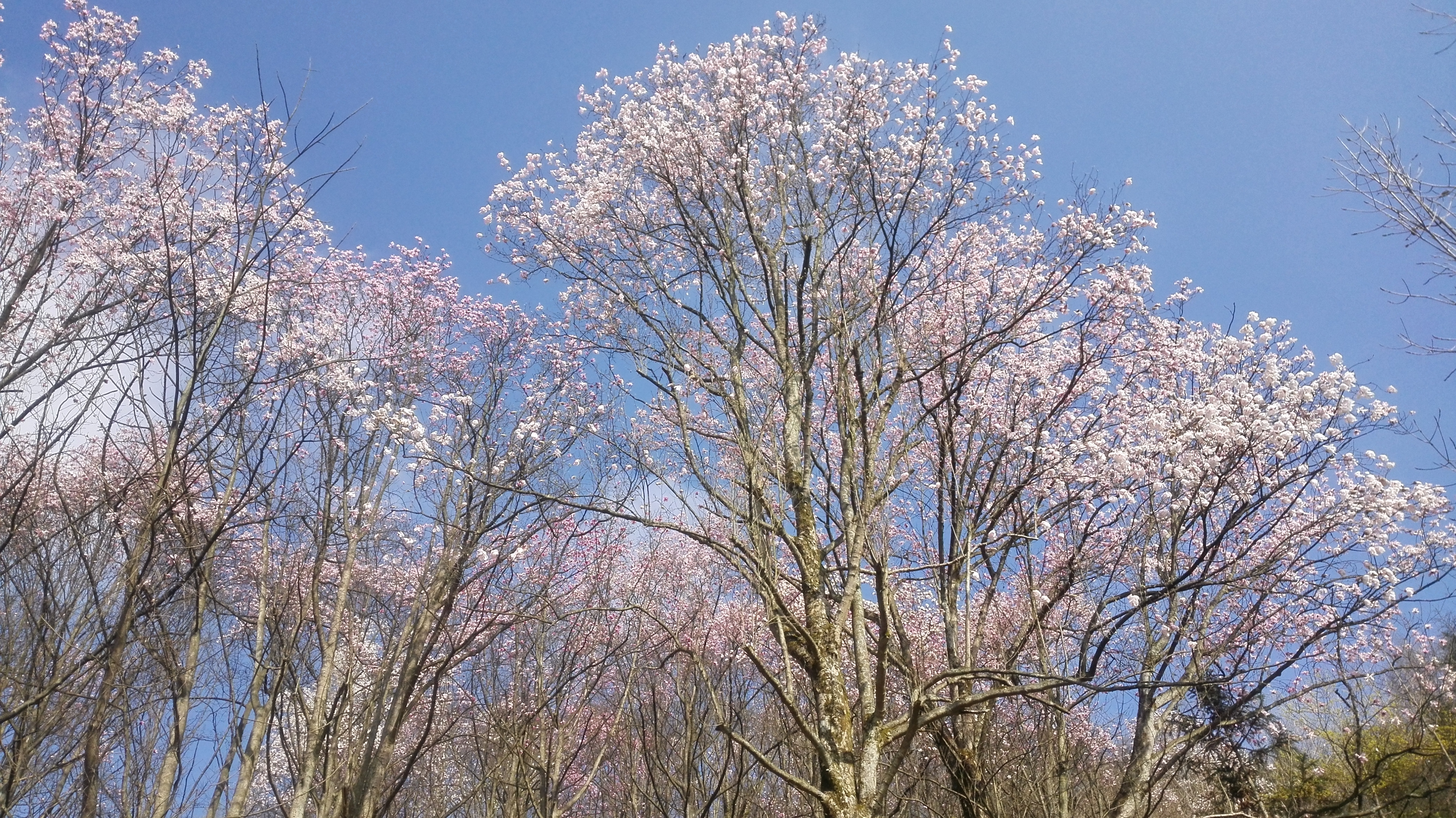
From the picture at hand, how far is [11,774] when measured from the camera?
4.59 metres

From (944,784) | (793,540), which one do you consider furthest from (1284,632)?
(793,540)

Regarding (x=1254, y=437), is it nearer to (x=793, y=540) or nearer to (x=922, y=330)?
(x=922, y=330)

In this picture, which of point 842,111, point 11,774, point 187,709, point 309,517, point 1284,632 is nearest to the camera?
point 11,774

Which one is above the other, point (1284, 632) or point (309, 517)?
point (309, 517)

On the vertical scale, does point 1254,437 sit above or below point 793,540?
above

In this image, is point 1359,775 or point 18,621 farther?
point 18,621

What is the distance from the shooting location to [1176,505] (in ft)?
28.3

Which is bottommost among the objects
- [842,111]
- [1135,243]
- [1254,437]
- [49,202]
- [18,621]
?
[18,621]

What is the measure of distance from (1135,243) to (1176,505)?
2845 mm

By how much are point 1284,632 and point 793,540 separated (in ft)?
23.3

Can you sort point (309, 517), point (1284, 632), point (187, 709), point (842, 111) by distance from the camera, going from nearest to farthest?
point (187, 709)
point (842, 111)
point (309, 517)
point (1284, 632)

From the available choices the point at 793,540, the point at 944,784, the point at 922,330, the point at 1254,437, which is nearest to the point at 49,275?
the point at 793,540

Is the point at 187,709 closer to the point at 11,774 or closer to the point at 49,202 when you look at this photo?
the point at 11,774

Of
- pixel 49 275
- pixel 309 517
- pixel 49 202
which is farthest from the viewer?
pixel 309 517
